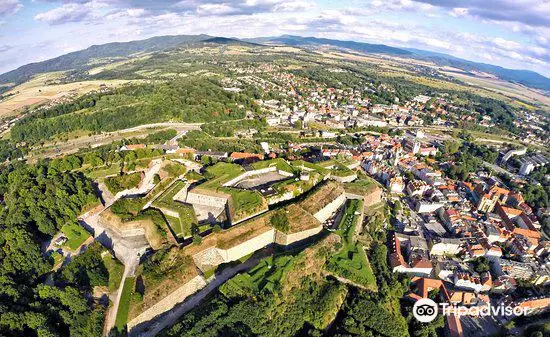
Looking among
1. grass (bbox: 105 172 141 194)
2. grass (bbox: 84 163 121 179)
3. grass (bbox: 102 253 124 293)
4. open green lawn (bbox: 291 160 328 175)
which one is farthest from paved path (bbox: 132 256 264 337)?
grass (bbox: 84 163 121 179)

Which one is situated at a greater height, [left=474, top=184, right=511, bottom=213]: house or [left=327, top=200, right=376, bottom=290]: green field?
[left=327, top=200, right=376, bottom=290]: green field

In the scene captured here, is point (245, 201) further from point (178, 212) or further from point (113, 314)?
point (113, 314)

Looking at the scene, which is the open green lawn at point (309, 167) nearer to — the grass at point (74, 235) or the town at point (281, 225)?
the town at point (281, 225)

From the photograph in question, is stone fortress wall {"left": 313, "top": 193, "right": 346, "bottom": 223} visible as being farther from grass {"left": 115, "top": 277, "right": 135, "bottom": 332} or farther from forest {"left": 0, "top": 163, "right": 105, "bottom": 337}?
forest {"left": 0, "top": 163, "right": 105, "bottom": 337}

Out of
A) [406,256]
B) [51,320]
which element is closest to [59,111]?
[51,320]

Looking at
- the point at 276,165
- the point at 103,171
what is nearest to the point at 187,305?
the point at 276,165

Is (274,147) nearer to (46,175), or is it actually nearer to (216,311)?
(46,175)
